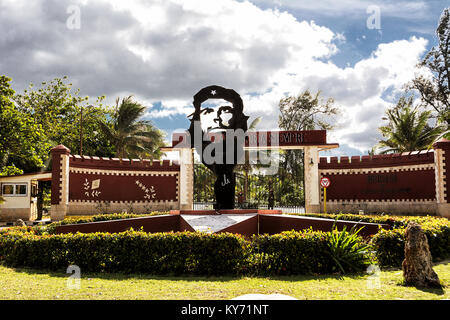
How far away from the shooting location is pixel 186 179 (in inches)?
846

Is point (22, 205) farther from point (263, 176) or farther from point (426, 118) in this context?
point (426, 118)

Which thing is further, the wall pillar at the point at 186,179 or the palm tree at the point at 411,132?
the palm tree at the point at 411,132

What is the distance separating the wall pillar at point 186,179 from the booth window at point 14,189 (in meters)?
9.03

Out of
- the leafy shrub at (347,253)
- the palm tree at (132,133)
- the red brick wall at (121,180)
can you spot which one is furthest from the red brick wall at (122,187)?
the leafy shrub at (347,253)

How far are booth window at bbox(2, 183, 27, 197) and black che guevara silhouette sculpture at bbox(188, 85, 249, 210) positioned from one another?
466 inches

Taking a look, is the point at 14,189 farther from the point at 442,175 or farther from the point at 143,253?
the point at 442,175

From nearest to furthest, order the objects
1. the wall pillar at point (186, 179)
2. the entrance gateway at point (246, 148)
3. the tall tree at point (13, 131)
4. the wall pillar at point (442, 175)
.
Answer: the wall pillar at point (442, 175) → the entrance gateway at point (246, 148) → the tall tree at point (13, 131) → the wall pillar at point (186, 179)

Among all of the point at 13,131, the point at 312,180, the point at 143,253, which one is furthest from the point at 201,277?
the point at 13,131

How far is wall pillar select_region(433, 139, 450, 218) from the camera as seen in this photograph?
17602mm

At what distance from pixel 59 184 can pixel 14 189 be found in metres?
3.73

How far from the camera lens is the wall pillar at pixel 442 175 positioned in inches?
693

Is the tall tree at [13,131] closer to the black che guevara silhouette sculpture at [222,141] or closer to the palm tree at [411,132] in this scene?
the black che guevara silhouette sculpture at [222,141]

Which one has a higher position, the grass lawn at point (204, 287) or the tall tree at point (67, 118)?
the tall tree at point (67, 118)
